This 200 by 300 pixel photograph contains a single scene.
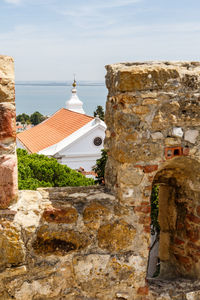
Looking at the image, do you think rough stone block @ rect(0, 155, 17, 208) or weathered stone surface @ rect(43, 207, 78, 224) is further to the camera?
weathered stone surface @ rect(43, 207, 78, 224)

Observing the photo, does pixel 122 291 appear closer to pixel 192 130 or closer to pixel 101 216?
pixel 101 216

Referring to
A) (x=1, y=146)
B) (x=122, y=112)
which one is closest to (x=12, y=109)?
(x=1, y=146)

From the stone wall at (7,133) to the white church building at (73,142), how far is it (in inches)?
681

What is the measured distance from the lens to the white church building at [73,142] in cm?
2086

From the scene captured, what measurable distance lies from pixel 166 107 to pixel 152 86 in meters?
0.20

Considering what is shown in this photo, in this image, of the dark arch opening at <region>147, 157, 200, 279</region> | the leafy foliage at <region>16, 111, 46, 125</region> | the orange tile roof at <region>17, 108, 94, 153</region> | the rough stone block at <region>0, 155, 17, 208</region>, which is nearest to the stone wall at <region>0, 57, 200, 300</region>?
the rough stone block at <region>0, 155, 17, 208</region>

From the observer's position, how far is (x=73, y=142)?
69.4 feet

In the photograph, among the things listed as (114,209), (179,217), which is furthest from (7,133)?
(179,217)

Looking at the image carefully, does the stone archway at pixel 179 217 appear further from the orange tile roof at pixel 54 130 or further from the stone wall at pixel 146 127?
the orange tile roof at pixel 54 130

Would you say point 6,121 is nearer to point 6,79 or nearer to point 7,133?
point 7,133

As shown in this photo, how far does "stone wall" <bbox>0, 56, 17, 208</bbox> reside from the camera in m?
2.74

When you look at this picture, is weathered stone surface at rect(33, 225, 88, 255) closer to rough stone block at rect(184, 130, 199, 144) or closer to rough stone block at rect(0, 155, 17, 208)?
rough stone block at rect(0, 155, 17, 208)

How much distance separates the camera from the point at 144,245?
306 cm

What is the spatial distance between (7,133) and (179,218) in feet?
6.01
